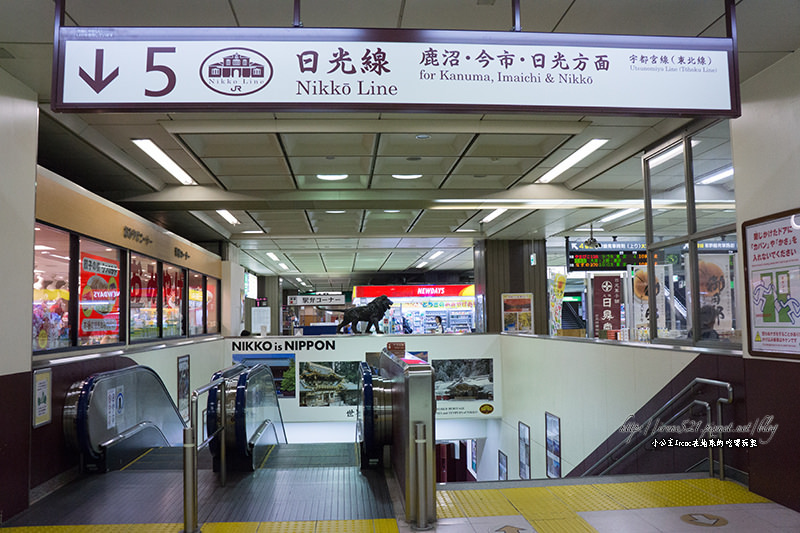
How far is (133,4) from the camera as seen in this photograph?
3504 mm

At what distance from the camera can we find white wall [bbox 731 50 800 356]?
12.9 ft

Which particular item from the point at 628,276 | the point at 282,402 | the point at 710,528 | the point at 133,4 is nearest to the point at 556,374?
the point at 628,276

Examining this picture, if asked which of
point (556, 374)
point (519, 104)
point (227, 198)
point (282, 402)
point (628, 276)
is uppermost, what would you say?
point (227, 198)

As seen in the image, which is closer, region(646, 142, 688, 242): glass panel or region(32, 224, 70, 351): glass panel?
region(32, 224, 70, 351): glass panel

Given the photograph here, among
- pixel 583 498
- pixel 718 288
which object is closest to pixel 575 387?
pixel 718 288

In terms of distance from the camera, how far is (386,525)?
3.63m

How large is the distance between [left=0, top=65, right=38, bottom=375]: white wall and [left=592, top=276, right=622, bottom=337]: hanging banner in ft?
24.3

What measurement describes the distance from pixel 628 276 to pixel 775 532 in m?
5.17

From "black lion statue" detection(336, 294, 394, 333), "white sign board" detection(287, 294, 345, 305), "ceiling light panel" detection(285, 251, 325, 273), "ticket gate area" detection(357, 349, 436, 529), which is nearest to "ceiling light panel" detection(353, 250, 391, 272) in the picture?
"ceiling light panel" detection(285, 251, 325, 273)

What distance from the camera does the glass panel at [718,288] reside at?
4.83 metres

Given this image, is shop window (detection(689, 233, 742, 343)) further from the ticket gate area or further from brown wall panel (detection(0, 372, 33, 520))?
brown wall panel (detection(0, 372, 33, 520))

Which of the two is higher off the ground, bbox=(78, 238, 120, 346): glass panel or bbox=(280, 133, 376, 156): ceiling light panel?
bbox=(280, 133, 376, 156): ceiling light panel

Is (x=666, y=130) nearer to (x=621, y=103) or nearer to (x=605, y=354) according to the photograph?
(x=605, y=354)

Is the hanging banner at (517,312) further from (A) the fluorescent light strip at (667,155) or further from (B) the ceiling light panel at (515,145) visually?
(A) the fluorescent light strip at (667,155)
